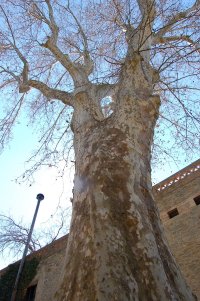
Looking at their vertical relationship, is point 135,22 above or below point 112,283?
above

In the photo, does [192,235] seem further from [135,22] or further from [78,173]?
[78,173]

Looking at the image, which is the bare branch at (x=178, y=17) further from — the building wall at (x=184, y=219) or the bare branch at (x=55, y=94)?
the building wall at (x=184, y=219)

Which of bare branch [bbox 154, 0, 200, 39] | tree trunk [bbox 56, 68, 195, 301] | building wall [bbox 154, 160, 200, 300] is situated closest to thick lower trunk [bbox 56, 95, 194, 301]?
tree trunk [bbox 56, 68, 195, 301]

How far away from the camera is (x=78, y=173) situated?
3109 millimetres

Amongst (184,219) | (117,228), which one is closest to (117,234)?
(117,228)

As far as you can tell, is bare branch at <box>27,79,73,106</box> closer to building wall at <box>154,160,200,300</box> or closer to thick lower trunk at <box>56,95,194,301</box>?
thick lower trunk at <box>56,95,194,301</box>

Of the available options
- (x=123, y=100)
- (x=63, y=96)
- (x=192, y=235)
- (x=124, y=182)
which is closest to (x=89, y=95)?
(x=63, y=96)

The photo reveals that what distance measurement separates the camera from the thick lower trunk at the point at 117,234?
1853mm

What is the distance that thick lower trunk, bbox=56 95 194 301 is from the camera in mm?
1853

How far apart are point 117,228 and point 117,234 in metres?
0.06

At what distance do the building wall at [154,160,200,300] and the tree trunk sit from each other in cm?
617

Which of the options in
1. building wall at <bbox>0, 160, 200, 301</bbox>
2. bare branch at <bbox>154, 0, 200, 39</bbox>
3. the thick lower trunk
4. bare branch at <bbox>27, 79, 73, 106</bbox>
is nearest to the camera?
the thick lower trunk

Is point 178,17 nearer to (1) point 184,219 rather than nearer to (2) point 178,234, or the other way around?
(1) point 184,219

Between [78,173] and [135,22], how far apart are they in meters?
4.77
